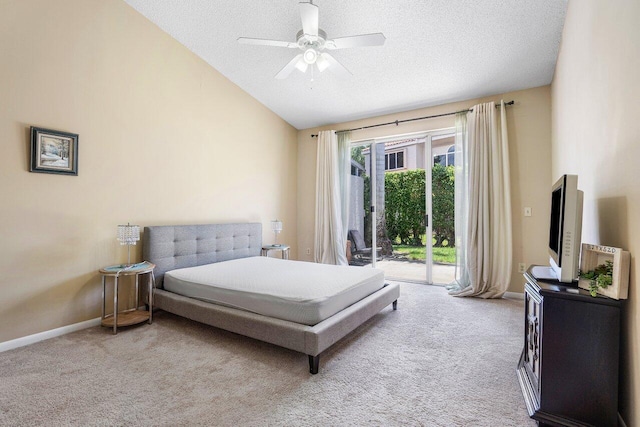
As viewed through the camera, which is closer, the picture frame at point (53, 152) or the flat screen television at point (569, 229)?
the flat screen television at point (569, 229)

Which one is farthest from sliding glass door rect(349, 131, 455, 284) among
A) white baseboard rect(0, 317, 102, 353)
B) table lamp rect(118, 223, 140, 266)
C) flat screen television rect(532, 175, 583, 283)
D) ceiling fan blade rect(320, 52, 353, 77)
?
white baseboard rect(0, 317, 102, 353)

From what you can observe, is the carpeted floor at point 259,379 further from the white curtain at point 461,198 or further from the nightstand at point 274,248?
the nightstand at point 274,248

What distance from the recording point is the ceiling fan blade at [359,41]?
2414 mm

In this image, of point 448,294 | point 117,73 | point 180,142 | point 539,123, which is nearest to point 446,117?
point 539,123

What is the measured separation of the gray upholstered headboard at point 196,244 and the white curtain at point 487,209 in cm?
310

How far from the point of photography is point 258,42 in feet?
8.58

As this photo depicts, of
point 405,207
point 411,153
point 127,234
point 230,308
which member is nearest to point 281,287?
point 230,308

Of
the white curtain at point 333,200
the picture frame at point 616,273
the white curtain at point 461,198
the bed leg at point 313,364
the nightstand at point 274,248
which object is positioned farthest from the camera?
the white curtain at point 333,200

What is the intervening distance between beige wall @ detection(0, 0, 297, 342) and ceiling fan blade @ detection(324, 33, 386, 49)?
2204mm

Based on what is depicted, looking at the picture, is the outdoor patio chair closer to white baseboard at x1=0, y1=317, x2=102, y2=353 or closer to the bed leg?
the bed leg

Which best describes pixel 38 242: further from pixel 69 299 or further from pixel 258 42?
pixel 258 42

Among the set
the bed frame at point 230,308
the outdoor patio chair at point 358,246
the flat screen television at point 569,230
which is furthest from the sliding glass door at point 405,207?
the flat screen television at point 569,230

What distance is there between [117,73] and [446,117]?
170 inches

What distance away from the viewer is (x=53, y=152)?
8.56ft
